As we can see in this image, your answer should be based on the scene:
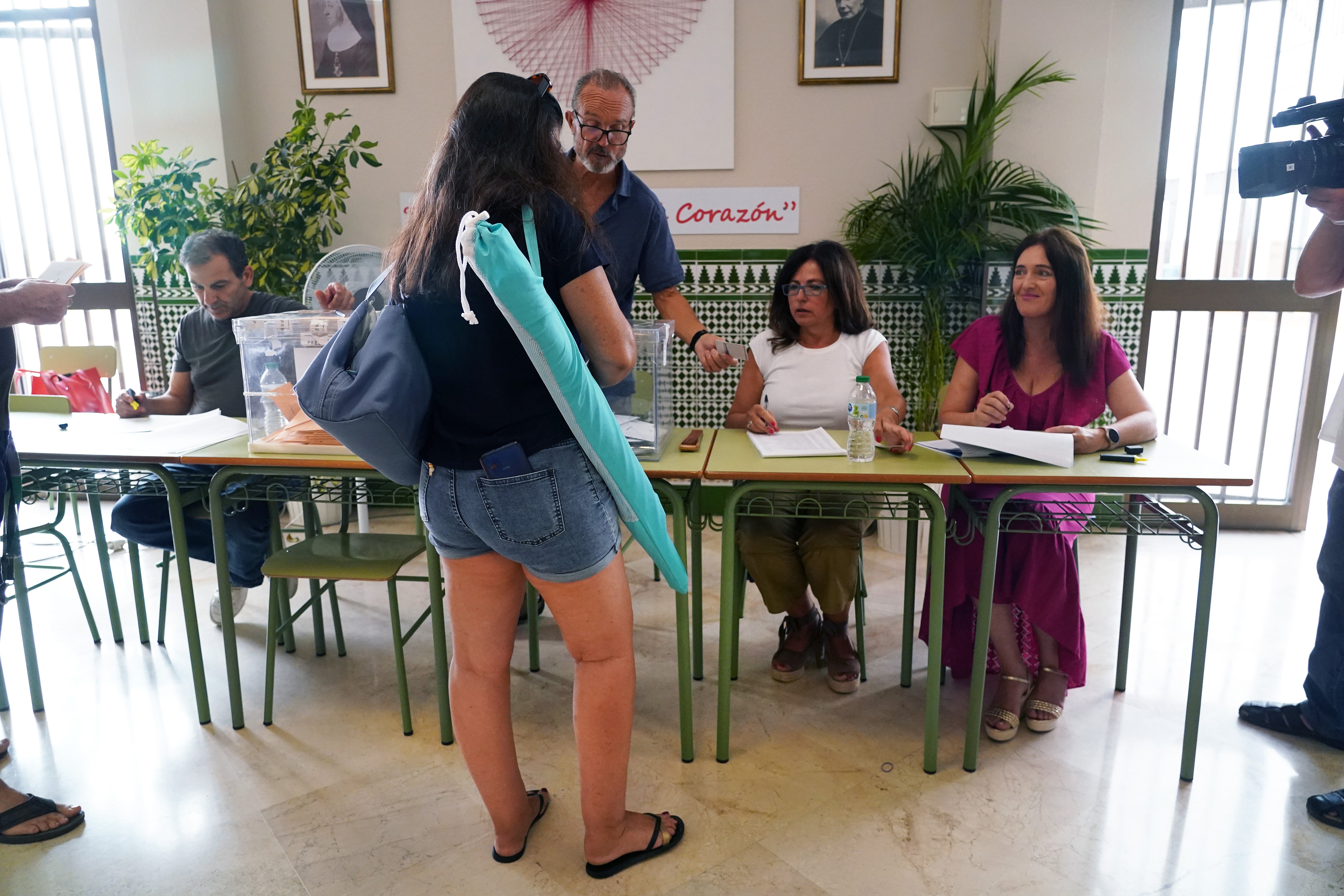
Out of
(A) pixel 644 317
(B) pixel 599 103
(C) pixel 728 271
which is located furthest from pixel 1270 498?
(B) pixel 599 103

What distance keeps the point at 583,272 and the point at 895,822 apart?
4.56ft

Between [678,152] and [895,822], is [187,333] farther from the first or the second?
[895,822]

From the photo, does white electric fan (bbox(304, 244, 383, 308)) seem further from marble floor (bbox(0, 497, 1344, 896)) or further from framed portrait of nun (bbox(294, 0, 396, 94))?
marble floor (bbox(0, 497, 1344, 896))

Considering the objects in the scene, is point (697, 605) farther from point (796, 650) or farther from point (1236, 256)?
point (1236, 256)

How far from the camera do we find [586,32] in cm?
383

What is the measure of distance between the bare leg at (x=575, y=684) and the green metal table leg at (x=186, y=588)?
1007 millimetres

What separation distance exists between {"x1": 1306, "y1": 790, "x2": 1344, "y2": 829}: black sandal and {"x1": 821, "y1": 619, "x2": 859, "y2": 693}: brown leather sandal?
3.53 feet

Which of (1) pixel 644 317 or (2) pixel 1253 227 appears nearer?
(2) pixel 1253 227

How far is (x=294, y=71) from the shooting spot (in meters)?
4.07

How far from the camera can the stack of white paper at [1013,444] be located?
2012 millimetres

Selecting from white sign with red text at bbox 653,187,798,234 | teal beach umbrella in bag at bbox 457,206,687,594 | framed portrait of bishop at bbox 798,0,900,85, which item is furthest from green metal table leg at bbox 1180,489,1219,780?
framed portrait of bishop at bbox 798,0,900,85

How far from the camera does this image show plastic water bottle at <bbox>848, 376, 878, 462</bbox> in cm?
211

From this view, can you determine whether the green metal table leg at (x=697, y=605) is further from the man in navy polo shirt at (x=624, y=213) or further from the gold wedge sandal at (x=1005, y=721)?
the gold wedge sandal at (x=1005, y=721)

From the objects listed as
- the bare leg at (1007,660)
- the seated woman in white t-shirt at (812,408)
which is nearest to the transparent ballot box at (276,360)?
the seated woman in white t-shirt at (812,408)
